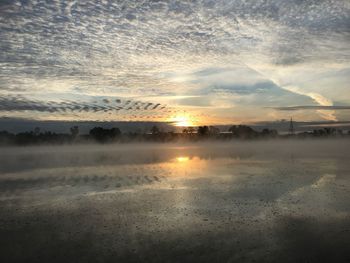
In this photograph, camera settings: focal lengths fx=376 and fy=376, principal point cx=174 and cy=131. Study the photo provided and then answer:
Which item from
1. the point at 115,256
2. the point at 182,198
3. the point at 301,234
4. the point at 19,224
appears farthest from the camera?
the point at 182,198

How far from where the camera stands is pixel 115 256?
10.2 meters

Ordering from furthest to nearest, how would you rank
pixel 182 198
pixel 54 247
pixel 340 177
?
pixel 340 177, pixel 182 198, pixel 54 247

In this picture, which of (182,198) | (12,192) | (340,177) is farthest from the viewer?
(340,177)

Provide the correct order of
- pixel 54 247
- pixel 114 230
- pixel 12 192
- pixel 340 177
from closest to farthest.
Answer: pixel 54 247, pixel 114 230, pixel 12 192, pixel 340 177

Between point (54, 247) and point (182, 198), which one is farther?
point (182, 198)

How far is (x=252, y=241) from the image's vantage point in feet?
36.9

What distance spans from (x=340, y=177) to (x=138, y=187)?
44.7ft

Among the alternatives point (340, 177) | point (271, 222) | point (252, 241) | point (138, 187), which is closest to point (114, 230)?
point (252, 241)

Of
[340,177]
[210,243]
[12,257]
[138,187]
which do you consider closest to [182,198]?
[138,187]

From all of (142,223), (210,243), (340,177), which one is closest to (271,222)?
(210,243)

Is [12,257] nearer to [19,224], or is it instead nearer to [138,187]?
[19,224]

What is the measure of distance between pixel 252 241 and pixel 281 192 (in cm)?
872

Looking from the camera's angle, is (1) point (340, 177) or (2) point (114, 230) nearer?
(2) point (114, 230)

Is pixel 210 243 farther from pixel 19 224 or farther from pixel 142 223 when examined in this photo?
pixel 19 224
